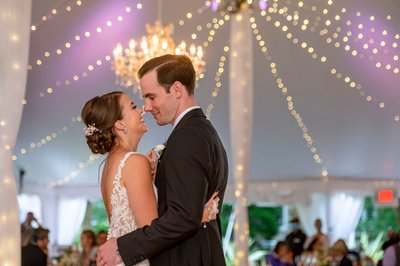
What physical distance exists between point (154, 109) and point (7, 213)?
1.24 meters

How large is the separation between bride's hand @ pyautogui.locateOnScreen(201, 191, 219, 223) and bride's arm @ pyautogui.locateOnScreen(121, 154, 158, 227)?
16 cm

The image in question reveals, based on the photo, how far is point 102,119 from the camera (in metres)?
2.81

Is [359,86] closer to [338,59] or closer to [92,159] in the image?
[338,59]

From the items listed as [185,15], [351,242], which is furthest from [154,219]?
[351,242]

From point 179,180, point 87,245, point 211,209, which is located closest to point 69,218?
point 87,245

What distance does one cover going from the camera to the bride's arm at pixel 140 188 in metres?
2.54

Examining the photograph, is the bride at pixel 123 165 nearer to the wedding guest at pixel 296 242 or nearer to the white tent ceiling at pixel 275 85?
the white tent ceiling at pixel 275 85

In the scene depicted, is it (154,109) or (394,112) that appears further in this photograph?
(394,112)

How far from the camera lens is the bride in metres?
2.56

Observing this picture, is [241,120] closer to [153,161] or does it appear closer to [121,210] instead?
[153,161]

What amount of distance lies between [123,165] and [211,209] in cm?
35

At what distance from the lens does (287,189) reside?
40.3 feet

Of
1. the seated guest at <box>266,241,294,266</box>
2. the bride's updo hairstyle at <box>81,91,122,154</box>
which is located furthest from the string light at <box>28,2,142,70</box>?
the bride's updo hairstyle at <box>81,91,122,154</box>

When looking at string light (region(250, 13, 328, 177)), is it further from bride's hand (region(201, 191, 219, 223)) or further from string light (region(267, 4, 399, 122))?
bride's hand (region(201, 191, 219, 223))
